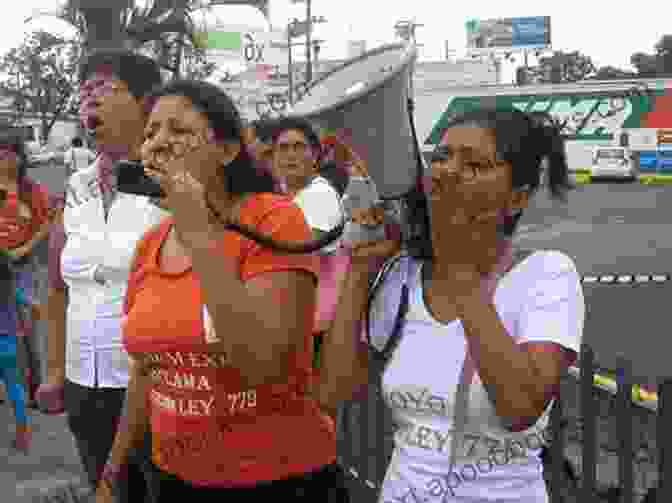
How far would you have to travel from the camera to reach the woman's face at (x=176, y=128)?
206cm

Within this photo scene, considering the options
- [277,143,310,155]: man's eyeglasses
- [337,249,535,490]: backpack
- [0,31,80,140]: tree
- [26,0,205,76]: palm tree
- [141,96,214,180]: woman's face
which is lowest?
[337,249,535,490]: backpack

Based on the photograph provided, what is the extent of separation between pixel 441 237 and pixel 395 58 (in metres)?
0.37

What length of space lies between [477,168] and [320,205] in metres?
1.53

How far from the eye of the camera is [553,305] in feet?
6.11

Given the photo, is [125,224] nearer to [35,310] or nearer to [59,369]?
[59,369]

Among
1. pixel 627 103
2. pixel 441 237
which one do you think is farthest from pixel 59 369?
pixel 627 103

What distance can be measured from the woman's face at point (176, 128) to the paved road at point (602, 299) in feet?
2.87

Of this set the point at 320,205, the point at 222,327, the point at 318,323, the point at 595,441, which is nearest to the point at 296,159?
the point at 320,205

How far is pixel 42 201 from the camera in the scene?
554cm

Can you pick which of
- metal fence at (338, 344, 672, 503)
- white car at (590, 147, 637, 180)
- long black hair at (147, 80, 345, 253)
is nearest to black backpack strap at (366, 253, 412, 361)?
long black hair at (147, 80, 345, 253)

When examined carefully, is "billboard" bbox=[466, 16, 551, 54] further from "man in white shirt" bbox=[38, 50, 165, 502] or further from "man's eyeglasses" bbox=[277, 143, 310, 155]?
"man in white shirt" bbox=[38, 50, 165, 502]

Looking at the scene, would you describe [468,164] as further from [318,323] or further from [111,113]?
[111,113]

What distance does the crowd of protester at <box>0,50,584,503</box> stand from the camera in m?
1.85

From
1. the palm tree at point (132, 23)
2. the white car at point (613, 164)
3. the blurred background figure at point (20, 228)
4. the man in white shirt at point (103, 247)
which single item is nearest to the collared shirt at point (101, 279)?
the man in white shirt at point (103, 247)
